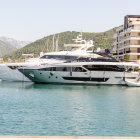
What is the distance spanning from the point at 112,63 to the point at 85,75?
14.0 feet

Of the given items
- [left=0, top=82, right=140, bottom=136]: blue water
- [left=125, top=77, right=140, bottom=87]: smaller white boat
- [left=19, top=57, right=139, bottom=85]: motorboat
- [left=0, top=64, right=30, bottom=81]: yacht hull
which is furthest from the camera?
[left=0, top=64, right=30, bottom=81]: yacht hull

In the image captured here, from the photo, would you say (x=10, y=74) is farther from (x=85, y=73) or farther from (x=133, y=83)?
(x=133, y=83)

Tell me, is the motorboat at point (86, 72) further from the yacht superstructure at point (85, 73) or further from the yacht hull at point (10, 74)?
the yacht hull at point (10, 74)

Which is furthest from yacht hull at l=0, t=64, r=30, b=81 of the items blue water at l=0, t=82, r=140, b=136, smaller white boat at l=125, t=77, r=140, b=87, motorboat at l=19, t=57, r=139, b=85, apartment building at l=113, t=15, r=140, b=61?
blue water at l=0, t=82, r=140, b=136

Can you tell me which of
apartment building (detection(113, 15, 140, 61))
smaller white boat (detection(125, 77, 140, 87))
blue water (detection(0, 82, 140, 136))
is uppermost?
apartment building (detection(113, 15, 140, 61))

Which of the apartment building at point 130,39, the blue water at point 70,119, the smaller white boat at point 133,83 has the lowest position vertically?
the blue water at point 70,119

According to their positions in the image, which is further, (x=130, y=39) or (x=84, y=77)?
(x=130, y=39)

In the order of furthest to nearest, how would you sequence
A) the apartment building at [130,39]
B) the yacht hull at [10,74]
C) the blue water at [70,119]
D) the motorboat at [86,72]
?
1. the apartment building at [130,39]
2. the yacht hull at [10,74]
3. the motorboat at [86,72]
4. the blue water at [70,119]

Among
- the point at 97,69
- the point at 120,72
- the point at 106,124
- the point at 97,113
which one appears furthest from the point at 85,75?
the point at 106,124

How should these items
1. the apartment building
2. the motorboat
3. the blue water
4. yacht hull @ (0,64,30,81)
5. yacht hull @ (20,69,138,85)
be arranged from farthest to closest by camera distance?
the apartment building → yacht hull @ (0,64,30,81) → yacht hull @ (20,69,138,85) → the motorboat → the blue water

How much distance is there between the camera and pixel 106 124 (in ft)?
62.1

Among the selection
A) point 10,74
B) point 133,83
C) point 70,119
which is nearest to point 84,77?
point 133,83

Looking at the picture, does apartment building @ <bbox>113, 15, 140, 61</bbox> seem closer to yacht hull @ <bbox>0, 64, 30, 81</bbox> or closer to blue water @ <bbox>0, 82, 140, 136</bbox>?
yacht hull @ <bbox>0, 64, 30, 81</bbox>

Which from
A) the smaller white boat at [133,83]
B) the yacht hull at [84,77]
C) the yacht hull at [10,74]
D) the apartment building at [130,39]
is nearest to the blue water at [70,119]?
the yacht hull at [84,77]
